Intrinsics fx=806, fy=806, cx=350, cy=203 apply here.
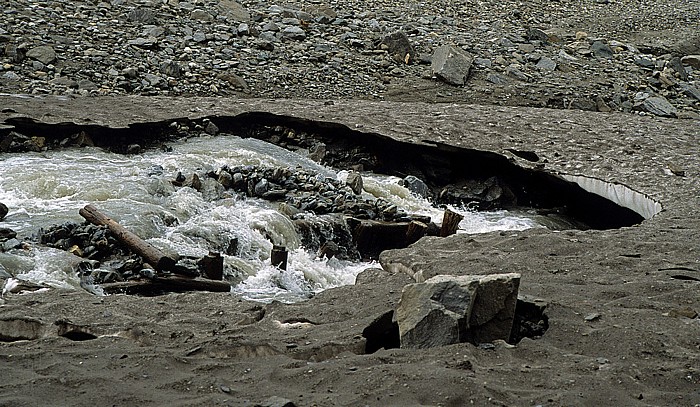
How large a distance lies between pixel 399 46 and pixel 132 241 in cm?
870

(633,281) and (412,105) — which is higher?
(633,281)

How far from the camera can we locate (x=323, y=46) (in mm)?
13742

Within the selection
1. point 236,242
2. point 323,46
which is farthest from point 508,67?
point 236,242

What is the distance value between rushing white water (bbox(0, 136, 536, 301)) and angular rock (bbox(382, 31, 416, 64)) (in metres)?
5.27

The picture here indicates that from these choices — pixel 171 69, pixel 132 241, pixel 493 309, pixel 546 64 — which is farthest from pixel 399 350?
pixel 546 64

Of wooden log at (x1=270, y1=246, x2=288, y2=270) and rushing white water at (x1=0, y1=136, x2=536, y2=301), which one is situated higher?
wooden log at (x1=270, y1=246, x2=288, y2=270)

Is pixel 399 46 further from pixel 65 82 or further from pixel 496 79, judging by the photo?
pixel 65 82

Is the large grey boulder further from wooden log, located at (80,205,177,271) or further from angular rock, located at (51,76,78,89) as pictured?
angular rock, located at (51,76,78,89)

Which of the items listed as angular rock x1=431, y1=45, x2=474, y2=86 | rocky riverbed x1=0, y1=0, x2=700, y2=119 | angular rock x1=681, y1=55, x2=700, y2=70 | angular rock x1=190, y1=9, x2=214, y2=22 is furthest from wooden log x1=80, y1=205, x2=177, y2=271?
angular rock x1=681, y1=55, x2=700, y2=70

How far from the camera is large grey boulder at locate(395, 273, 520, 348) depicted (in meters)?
3.69

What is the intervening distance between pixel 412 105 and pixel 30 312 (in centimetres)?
759

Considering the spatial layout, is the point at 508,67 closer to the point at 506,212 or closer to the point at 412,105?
the point at 412,105

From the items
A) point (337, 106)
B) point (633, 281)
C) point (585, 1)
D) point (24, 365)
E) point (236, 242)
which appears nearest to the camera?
point (24, 365)

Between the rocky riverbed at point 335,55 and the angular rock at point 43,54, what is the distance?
2 centimetres
